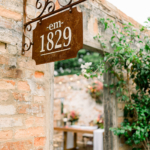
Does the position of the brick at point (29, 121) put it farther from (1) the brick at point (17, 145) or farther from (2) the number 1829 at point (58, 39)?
(2) the number 1829 at point (58, 39)

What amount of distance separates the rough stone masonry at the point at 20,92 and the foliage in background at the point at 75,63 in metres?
7.77

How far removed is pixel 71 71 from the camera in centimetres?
1070

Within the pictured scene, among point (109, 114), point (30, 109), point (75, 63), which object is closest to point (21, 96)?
point (30, 109)

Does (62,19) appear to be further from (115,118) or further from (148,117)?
(148,117)

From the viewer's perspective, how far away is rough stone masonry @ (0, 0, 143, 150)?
178cm

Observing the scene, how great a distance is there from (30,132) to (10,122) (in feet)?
0.78

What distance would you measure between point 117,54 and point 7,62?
1677mm

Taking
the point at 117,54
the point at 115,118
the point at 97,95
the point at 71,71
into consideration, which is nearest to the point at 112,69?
the point at 117,54

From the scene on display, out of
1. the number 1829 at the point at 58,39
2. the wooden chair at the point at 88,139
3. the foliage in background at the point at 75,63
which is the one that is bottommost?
the wooden chair at the point at 88,139

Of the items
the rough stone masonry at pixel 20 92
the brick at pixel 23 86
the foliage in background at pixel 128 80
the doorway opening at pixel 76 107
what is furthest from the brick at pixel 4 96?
the doorway opening at pixel 76 107

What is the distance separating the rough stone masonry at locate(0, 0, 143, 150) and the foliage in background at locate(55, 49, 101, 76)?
7.77 m

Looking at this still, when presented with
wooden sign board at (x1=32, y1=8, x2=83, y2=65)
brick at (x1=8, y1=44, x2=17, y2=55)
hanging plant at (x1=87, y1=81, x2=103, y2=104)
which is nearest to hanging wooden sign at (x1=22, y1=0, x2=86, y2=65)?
wooden sign board at (x1=32, y1=8, x2=83, y2=65)

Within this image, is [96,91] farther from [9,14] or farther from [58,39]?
[58,39]

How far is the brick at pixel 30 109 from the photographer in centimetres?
187
